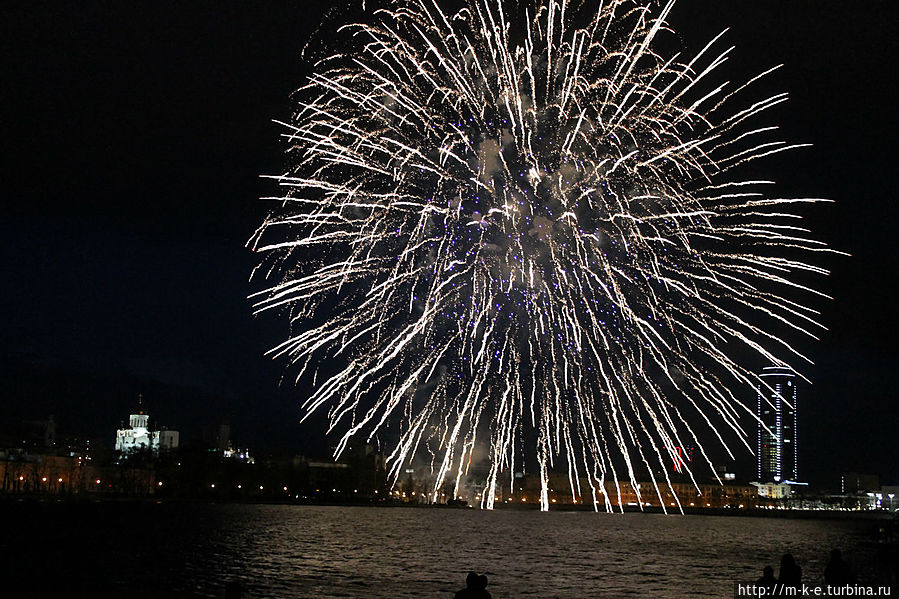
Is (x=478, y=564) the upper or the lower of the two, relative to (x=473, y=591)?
lower

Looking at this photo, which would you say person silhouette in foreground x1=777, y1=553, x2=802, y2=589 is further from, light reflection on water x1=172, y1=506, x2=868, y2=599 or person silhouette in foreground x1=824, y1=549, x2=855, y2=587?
light reflection on water x1=172, y1=506, x2=868, y2=599

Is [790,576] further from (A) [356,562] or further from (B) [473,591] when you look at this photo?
(A) [356,562]

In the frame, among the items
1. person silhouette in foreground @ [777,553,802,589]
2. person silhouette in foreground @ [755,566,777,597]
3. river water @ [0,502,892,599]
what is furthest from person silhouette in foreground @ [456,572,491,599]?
river water @ [0,502,892,599]

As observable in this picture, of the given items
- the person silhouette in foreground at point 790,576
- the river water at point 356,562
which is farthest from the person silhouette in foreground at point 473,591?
the river water at point 356,562

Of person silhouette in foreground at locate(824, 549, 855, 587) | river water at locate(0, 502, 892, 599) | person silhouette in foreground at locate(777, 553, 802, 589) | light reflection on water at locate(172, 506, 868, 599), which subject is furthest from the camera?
light reflection on water at locate(172, 506, 868, 599)

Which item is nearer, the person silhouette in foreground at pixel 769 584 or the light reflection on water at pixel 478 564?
the person silhouette in foreground at pixel 769 584

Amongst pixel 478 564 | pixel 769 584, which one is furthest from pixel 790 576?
pixel 478 564

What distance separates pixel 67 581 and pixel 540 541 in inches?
A: 1678

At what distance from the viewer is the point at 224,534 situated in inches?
2469

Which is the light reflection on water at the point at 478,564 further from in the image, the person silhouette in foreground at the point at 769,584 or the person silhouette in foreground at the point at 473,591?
the person silhouette in foreground at the point at 473,591

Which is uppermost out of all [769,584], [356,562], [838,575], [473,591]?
[473,591]

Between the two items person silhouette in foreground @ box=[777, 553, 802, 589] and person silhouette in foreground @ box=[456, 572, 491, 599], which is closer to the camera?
person silhouette in foreground @ box=[456, 572, 491, 599]

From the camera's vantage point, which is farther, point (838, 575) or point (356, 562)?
point (356, 562)

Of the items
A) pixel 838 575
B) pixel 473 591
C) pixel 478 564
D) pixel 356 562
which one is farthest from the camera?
pixel 478 564
